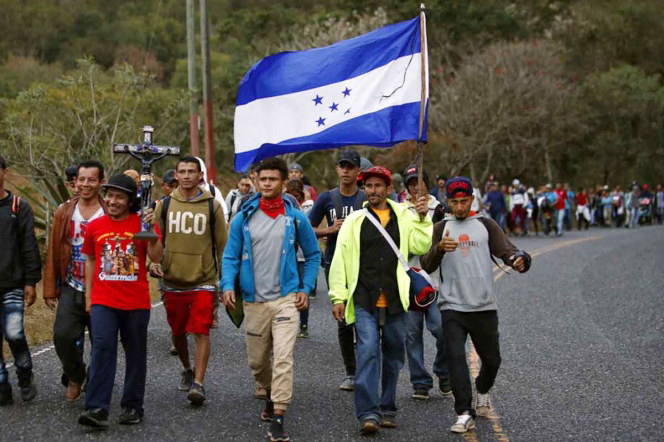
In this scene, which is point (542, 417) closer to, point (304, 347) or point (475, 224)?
point (475, 224)

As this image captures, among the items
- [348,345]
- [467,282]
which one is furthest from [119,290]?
[467,282]

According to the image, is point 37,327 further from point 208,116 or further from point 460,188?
point 208,116

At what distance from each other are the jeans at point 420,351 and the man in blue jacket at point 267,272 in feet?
4.03

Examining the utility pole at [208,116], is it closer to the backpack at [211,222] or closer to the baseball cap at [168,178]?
the baseball cap at [168,178]

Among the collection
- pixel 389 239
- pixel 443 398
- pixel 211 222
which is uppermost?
pixel 211 222

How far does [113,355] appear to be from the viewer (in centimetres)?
675

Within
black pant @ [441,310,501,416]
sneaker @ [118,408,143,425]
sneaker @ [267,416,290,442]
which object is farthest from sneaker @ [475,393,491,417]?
sneaker @ [118,408,143,425]

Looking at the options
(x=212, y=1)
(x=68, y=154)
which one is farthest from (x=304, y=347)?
(x=212, y=1)

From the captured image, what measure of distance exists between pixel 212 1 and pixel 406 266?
62858 millimetres

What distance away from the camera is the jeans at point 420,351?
780 cm

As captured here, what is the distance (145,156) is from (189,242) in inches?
34.1

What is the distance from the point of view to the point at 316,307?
13.3m

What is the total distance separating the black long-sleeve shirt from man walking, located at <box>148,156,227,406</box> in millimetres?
987

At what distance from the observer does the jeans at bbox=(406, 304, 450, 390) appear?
7797 millimetres
